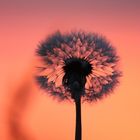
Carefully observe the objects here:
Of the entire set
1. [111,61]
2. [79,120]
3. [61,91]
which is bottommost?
[79,120]

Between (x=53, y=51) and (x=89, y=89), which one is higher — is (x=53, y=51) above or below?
above

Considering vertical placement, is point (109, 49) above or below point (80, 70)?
above

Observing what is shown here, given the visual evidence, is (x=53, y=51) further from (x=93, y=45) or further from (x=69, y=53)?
(x=93, y=45)

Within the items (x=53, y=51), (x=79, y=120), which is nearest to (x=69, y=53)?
(x=53, y=51)

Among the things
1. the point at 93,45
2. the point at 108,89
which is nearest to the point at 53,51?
the point at 93,45

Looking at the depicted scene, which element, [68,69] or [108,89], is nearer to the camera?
[68,69]

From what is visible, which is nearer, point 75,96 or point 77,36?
point 75,96

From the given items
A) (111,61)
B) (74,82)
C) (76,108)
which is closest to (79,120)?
(76,108)

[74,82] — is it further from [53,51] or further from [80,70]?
[53,51]
